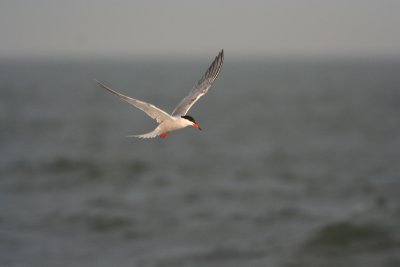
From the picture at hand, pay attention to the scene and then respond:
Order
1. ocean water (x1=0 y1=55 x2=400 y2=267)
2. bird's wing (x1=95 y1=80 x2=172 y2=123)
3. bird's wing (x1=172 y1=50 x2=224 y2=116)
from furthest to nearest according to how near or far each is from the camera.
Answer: ocean water (x1=0 y1=55 x2=400 y2=267) → bird's wing (x1=172 y1=50 x2=224 y2=116) → bird's wing (x1=95 y1=80 x2=172 y2=123)

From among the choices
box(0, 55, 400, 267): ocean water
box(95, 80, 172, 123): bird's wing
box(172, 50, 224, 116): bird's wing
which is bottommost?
box(95, 80, 172, 123): bird's wing

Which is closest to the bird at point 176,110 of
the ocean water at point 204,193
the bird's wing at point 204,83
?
the bird's wing at point 204,83

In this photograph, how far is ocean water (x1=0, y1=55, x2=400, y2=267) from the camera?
35469mm

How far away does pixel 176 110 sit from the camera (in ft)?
32.4

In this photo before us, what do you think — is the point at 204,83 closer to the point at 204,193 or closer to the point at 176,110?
the point at 176,110

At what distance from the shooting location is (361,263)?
110 feet

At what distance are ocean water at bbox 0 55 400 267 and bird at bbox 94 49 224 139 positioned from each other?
78.5ft

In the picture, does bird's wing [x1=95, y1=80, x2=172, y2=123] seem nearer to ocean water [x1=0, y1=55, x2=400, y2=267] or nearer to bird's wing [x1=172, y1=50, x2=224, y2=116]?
bird's wing [x1=172, y1=50, x2=224, y2=116]

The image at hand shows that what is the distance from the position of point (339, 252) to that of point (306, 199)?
1007 cm

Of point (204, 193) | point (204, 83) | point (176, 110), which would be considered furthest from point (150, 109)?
point (204, 193)

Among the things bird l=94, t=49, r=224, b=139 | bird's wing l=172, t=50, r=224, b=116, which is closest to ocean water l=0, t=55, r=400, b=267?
bird's wing l=172, t=50, r=224, b=116

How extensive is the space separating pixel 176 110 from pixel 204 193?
1573 inches

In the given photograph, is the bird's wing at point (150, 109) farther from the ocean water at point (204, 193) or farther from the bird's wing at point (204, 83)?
the ocean water at point (204, 193)

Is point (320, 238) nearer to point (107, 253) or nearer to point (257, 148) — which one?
point (107, 253)
